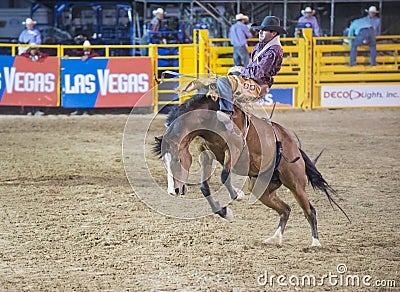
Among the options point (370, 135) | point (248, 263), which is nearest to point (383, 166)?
point (370, 135)

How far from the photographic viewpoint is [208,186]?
5.71 meters

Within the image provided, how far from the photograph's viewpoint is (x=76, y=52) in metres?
16.7

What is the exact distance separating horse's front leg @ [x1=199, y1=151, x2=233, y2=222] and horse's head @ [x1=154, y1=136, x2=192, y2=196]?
0.41m

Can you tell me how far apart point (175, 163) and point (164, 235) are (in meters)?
1.08

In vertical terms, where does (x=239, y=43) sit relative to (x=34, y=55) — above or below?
above

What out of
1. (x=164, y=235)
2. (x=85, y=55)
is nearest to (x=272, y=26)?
(x=164, y=235)

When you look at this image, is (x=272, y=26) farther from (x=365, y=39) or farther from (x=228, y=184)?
Answer: (x=365, y=39)

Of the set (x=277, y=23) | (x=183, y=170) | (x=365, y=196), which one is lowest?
(x=365, y=196)

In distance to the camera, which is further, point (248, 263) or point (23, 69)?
point (23, 69)

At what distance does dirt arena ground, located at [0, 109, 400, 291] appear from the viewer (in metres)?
4.87

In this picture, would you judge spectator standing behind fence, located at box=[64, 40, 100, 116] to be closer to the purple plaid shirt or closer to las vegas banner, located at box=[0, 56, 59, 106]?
las vegas banner, located at box=[0, 56, 59, 106]

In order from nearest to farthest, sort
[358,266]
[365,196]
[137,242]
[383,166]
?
1. [358,266]
2. [137,242]
3. [365,196]
4. [383,166]

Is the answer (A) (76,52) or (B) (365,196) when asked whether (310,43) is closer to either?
(A) (76,52)

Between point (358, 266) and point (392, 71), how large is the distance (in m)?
11.5
